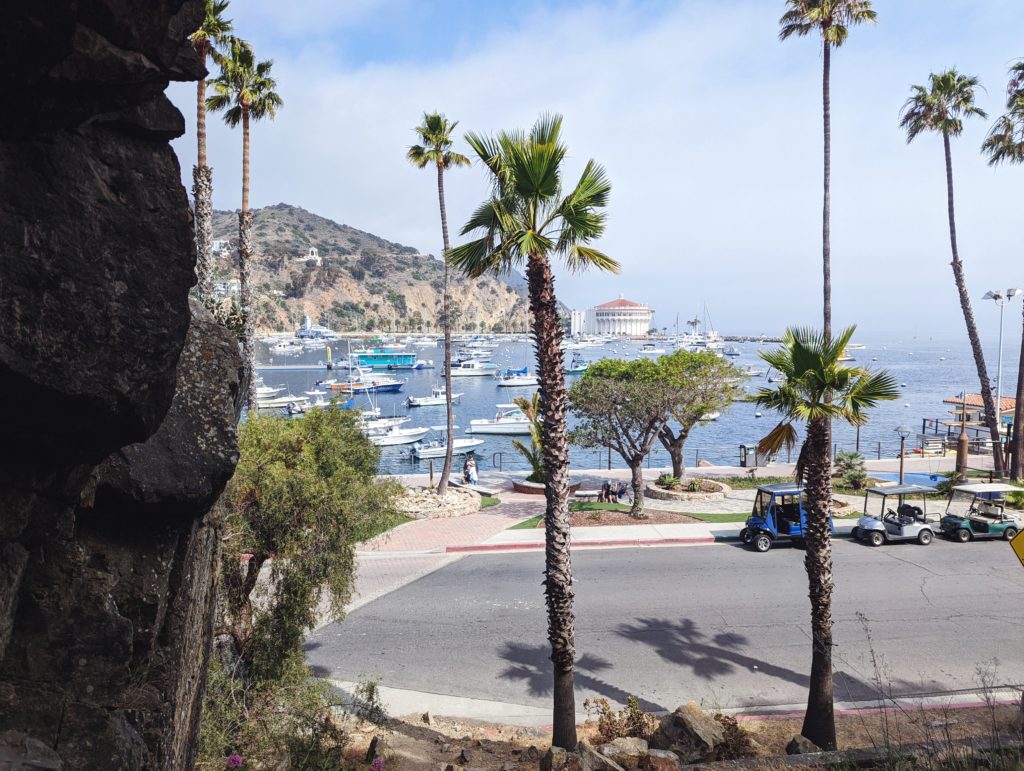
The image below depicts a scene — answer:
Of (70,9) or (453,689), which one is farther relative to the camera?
(453,689)

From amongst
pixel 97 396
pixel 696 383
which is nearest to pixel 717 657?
pixel 97 396

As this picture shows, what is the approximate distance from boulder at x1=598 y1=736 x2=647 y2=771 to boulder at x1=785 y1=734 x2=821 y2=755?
6.99 feet

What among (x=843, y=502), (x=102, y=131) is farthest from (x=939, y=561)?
(x=102, y=131)

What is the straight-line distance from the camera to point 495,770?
8.78 meters

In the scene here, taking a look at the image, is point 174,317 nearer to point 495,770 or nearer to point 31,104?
point 31,104

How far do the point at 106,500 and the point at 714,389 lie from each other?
79.5 feet

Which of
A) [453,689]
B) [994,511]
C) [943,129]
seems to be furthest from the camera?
[943,129]

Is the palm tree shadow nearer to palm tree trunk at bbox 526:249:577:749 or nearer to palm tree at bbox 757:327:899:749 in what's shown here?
palm tree trunk at bbox 526:249:577:749

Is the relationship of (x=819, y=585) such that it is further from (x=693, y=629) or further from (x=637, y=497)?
(x=637, y=497)

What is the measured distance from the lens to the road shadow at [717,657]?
1178 centimetres

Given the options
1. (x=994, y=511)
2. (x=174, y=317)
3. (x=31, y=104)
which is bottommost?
(x=994, y=511)

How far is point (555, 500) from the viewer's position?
9.98 meters

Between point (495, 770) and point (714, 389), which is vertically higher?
point (714, 389)

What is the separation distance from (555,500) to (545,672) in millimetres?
4373
